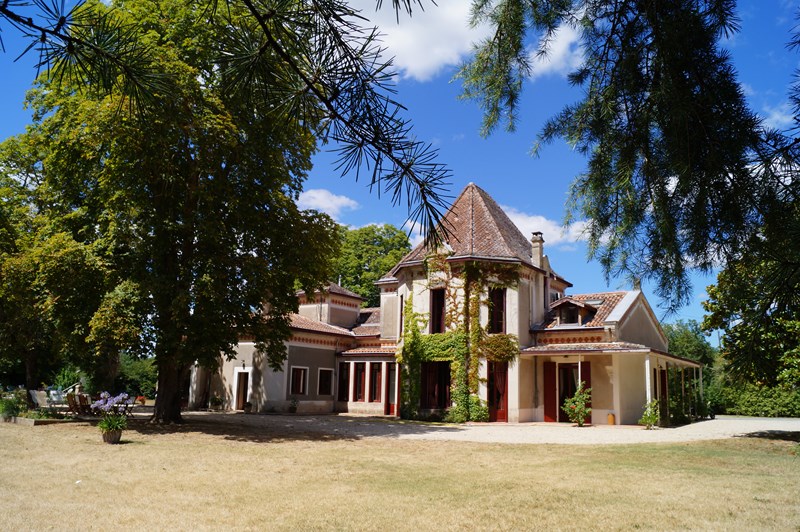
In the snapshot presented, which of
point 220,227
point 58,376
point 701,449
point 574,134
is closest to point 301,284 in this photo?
point 220,227

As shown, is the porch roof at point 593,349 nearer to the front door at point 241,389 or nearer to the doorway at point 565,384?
the doorway at point 565,384

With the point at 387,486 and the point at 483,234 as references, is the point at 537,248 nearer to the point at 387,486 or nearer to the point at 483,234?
the point at 483,234

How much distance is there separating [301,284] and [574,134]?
16164mm

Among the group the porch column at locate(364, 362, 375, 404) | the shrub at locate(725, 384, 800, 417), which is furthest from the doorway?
the shrub at locate(725, 384, 800, 417)

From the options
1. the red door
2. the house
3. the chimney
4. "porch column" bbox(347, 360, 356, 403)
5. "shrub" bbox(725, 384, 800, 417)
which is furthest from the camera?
"shrub" bbox(725, 384, 800, 417)

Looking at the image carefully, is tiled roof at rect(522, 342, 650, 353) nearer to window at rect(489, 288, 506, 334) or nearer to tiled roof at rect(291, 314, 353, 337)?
window at rect(489, 288, 506, 334)

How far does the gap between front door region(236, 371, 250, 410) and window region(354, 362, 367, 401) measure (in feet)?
18.1

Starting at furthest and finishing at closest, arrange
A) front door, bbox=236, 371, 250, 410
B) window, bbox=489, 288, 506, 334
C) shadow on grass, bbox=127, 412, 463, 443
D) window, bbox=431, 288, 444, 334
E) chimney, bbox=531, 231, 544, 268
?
1. front door, bbox=236, 371, 250, 410
2. chimney, bbox=531, 231, 544, 268
3. window, bbox=431, 288, 444, 334
4. window, bbox=489, 288, 506, 334
5. shadow on grass, bbox=127, 412, 463, 443

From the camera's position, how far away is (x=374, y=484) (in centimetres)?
860

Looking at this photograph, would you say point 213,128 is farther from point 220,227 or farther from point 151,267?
point 151,267

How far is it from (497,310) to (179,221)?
13.3m

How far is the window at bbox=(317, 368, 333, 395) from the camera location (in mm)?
28798

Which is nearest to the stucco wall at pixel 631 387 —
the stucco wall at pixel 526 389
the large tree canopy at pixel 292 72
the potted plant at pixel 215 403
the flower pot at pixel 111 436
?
the stucco wall at pixel 526 389

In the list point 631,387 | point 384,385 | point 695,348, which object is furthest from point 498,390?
point 695,348
